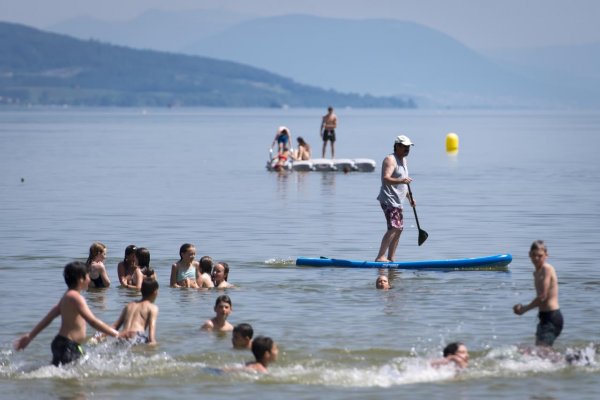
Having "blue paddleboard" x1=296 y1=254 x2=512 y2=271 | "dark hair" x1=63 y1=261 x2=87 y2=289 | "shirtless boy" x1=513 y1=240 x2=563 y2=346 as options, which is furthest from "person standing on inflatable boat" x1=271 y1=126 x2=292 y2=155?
"dark hair" x1=63 y1=261 x2=87 y2=289

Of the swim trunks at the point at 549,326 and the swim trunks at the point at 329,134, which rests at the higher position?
the swim trunks at the point at 329,134

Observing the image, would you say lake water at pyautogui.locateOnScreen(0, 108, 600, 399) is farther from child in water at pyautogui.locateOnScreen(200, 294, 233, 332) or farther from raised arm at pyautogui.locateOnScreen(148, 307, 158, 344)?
raised arm at pyautogui.locateOnScreen(148, 307, 158, 344)

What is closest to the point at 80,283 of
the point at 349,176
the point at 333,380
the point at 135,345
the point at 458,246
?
the point at 135,345

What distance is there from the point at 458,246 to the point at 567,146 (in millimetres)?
55836

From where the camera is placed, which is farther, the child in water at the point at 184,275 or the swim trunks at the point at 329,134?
the swim trunks at the point at 329,134

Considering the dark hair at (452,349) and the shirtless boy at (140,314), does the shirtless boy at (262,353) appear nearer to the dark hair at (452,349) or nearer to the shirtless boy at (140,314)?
the shirtless boy at (140,314)

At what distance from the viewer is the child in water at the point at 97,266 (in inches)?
690

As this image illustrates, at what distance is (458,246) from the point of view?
77.2ft

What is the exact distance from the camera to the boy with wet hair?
14.0m

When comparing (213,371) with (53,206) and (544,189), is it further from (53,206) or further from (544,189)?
(544,189)

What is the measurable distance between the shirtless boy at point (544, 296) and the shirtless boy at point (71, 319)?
13.9 feet

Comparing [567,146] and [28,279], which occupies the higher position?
[567,146]

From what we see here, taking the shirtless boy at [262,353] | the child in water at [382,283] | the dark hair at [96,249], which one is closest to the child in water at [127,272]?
the dark hair at [96,249]

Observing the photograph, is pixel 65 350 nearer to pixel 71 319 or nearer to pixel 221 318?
pixel 71 319
